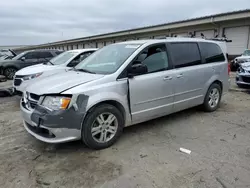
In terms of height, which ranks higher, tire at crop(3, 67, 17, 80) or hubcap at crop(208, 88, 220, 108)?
tire at crop(3, 67, 17, 80)

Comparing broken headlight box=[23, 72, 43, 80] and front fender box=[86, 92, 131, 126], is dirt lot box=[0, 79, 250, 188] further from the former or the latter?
broken headlight box=[23, 72, 43, 80]

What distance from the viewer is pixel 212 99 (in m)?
5.41

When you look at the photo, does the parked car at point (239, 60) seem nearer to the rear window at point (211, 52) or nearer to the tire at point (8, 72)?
→ the rear window at point (211, 52)

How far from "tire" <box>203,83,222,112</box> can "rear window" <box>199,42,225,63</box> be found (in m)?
0.61

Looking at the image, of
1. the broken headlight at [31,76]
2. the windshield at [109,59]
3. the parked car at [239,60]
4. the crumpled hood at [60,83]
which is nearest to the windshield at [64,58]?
the broken headlight at [31,76]

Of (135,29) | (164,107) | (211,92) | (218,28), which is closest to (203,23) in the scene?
(218,28)

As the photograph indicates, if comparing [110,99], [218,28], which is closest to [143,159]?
[110,99]

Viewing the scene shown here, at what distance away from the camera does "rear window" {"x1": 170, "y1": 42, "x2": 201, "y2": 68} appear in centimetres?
447

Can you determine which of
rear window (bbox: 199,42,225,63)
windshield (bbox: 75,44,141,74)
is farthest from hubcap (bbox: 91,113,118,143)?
rear window (bbox: 199,42,225,63)

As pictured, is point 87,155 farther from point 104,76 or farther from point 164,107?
point 164,107

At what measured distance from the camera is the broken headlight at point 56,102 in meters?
3.13

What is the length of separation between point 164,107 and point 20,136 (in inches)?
107

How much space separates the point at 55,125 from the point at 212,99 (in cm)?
384

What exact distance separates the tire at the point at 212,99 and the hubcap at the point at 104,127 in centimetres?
262
